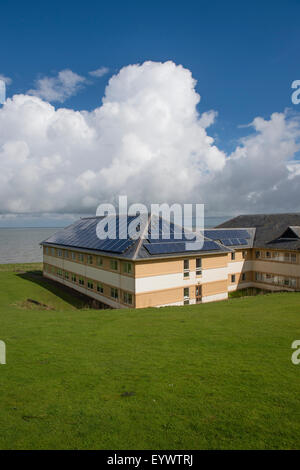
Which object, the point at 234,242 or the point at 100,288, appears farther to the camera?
the point at 234,242

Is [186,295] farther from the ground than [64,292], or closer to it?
farther from the ground

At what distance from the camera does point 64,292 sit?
40.8 meters

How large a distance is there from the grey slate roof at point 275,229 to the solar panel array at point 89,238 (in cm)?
2212

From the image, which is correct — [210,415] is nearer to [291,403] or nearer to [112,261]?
[291,403]

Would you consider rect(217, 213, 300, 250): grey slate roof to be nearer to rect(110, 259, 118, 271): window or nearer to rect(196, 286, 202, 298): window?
rect(196, 286, 202, 298): window

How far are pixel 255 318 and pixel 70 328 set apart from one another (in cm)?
1244

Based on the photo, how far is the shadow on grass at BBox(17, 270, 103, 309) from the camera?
1379 inches

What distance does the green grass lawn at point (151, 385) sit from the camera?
750 cm

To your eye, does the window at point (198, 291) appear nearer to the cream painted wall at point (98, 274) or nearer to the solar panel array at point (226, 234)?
the cream painted wall at point (98, 274)

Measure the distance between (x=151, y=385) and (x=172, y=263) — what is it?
71.0ft

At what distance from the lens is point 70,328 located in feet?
57.9

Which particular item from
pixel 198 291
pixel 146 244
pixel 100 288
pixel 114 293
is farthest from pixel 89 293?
pixel 198 291

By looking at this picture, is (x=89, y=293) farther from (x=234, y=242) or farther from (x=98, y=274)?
(x=234, y=242)
